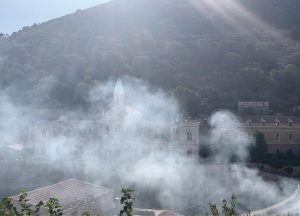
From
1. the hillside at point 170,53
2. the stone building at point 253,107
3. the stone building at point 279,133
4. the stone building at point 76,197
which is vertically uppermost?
the hillside at point 170,53

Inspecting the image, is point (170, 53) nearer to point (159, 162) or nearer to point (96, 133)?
point (96, 133)

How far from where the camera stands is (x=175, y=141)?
24156mm

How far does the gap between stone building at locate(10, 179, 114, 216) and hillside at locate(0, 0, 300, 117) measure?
44.8 feet

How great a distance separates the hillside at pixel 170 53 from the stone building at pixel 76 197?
13643mm

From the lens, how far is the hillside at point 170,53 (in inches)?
1417

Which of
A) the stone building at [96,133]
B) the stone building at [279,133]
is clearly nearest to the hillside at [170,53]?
the stone building at [279,133]

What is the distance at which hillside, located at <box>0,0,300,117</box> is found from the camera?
118 feet

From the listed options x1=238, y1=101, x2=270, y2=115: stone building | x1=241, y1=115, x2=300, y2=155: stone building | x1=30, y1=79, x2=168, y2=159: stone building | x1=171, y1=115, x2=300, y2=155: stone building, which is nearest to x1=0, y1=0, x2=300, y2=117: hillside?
x1=238, y1=101, x2=270, y2=115: stone building

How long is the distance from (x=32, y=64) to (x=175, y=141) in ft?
102

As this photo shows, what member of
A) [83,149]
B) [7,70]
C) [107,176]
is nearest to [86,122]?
[83,149]

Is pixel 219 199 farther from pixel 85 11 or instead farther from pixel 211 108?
pixel 85 11

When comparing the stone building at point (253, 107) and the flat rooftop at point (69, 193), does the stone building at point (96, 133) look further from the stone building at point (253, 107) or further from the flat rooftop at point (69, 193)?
the stone building at point (253, 107)

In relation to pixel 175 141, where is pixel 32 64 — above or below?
above

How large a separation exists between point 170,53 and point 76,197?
31014mm
